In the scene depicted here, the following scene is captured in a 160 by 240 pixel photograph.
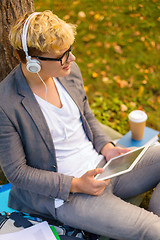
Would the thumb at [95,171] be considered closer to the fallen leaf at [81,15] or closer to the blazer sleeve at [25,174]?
the blazer sleeve at [25,174]

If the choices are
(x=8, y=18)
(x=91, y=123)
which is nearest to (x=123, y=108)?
(x=91, y=123)

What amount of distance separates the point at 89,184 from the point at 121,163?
321 mm

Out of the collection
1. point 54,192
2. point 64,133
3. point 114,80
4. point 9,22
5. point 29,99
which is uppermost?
point 9,22

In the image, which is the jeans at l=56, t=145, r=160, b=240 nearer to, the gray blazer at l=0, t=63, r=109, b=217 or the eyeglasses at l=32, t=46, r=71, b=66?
the gray blazer at l=0, t=63, r=109, b=217

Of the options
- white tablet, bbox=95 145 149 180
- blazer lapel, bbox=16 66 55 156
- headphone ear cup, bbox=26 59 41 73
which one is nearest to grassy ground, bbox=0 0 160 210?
white tablet, bbox=95 145 149 180

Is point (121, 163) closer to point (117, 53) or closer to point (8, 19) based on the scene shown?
point (8, 19)

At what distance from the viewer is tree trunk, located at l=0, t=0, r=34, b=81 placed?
219 centimetres

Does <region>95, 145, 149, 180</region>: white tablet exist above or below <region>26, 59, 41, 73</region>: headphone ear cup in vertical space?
below

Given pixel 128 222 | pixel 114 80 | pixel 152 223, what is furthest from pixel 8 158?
pixel 114 80

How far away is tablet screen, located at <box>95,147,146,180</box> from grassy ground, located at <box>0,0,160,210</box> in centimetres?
130

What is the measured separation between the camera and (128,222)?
6.23 ft

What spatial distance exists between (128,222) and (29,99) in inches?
41.6

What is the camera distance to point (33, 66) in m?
1.80

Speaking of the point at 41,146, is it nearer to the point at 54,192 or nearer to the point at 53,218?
the point at 54,192
